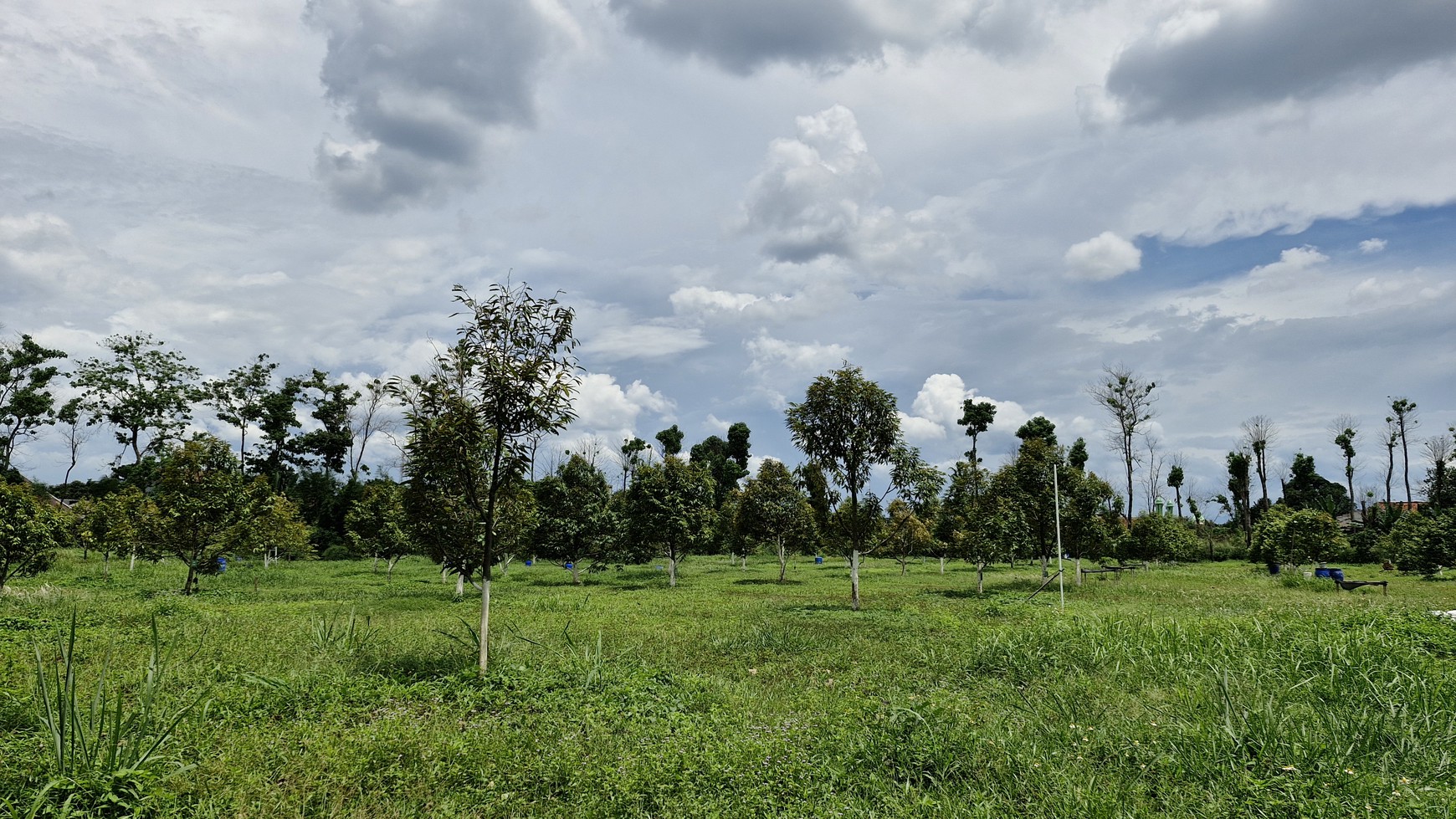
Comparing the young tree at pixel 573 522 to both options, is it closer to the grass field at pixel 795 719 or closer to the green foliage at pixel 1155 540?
the grass field at pixel 795 719

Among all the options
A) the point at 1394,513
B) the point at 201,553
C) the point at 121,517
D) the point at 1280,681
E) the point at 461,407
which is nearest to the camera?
the point at 1280,681

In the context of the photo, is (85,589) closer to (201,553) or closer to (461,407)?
(201,553)

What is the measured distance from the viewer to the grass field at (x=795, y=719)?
5.49 metres

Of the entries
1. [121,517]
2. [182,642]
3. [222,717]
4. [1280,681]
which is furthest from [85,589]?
[1280,681]

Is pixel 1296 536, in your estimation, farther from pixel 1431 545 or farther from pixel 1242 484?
pixel 1242 484

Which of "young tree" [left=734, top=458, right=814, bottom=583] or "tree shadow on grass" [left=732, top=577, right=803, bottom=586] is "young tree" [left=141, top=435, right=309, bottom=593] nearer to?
"tree shadow on grass" [left=732, top=577, right=803, bottom=586]

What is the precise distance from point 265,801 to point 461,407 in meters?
5.47

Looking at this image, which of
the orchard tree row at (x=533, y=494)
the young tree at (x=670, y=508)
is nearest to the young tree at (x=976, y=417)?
the orchard tree row at (x=533, y=494)

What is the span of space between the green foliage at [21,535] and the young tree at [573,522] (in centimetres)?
1598

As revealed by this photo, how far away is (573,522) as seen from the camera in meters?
31.0

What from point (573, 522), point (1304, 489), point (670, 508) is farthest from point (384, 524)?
point (1304, 489)

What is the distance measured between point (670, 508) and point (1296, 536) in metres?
30.2

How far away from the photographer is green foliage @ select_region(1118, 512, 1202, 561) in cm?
4391

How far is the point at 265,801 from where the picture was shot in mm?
5328
